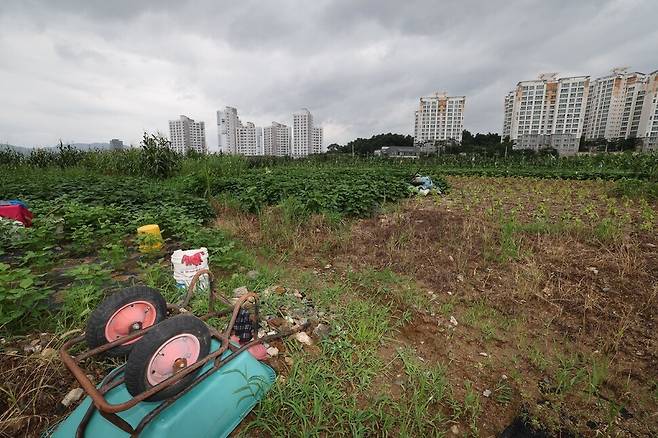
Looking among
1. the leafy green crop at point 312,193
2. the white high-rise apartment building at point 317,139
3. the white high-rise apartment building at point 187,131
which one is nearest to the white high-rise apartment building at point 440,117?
the white high-rise apartment building at point 317,139

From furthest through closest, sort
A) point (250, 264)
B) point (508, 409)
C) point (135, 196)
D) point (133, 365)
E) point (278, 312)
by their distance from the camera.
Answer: point (135, 196) → point (250, 264) → point (278, 312) → point (508, 409) → point (133, 365)

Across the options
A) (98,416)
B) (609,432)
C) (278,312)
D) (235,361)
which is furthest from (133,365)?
(609,432)

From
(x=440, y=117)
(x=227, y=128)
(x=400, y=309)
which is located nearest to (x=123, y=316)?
(x=400, y=309)

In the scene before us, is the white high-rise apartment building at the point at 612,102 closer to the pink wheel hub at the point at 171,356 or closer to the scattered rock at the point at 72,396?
the pink wheel hub at the point at 171,356

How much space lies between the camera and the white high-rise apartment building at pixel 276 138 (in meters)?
48.7

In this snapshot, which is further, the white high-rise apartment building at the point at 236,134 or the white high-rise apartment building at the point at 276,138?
the white high-rise apartment building at the point at 276,138

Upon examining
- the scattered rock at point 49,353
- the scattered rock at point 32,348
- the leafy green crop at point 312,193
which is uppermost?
the leafy green crop at point 312,193

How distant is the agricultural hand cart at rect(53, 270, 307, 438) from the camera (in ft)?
4.00

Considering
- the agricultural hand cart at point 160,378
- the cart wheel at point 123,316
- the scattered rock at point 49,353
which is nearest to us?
the agricultural hand cart at point 160,378

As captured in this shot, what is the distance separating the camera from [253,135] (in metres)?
45.4

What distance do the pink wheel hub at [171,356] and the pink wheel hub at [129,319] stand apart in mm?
434

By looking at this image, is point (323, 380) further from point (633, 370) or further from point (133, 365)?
point (633, 370)

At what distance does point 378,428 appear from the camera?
1502mm

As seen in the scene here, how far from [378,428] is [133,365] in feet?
4.11
